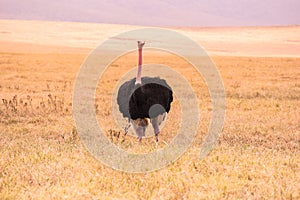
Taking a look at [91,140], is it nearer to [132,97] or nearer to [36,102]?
[132,97]

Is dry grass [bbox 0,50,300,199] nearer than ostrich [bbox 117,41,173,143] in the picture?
Yes

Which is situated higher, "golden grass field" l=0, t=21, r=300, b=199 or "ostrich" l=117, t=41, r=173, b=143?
"ostrich" l=117, t=41, r=173, b=143

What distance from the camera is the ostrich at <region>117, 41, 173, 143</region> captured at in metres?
10.8

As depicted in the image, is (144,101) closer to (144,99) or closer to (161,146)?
(144,99)

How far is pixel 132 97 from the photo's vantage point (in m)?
10.9

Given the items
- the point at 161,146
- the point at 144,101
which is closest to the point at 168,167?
the point at 161,146

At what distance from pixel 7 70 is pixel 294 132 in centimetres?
2123

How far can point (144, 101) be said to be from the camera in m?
10.8

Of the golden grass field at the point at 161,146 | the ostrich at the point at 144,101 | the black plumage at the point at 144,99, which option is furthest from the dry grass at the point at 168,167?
the black plumage at the point at 144,99

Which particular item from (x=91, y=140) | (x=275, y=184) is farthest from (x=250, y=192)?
(x=91, y=140)

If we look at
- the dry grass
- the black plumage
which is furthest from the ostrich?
the dry grass

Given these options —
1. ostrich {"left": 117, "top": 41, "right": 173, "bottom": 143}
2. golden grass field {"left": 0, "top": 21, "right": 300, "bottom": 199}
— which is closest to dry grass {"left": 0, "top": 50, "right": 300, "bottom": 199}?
golden grass field {"left": 0, "top": 21, "right": 300, "bottom": 199}

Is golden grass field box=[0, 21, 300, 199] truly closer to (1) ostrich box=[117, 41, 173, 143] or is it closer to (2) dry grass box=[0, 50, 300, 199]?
(2) dry grass box=[0, 50, 300, 199]

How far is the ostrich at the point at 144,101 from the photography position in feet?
35.4
